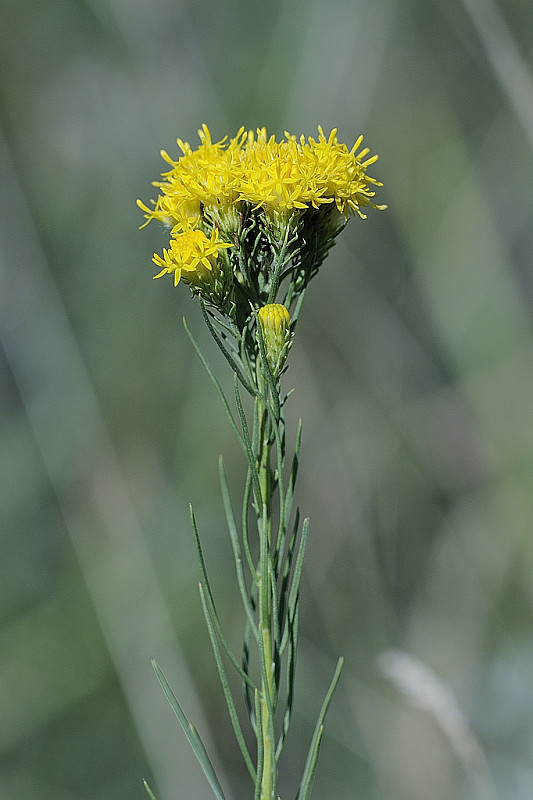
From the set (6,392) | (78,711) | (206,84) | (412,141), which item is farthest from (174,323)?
(78,711)

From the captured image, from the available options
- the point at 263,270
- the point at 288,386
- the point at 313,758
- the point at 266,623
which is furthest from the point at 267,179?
the point at 288,386

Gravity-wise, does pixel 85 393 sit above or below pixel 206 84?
below

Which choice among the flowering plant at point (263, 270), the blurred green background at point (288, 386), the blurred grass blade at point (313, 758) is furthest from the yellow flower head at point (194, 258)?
the blurred green background at point (288, 386)

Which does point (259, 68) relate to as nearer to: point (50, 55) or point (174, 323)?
point (50, 55)

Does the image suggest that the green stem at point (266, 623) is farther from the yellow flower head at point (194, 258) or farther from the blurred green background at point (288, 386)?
the blurred green background at point (288, 386)

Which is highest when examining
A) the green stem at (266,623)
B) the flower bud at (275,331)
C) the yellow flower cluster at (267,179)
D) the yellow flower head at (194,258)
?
the yellow flower cluster at (267,179)

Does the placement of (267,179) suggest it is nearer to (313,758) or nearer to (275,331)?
(275,331)
